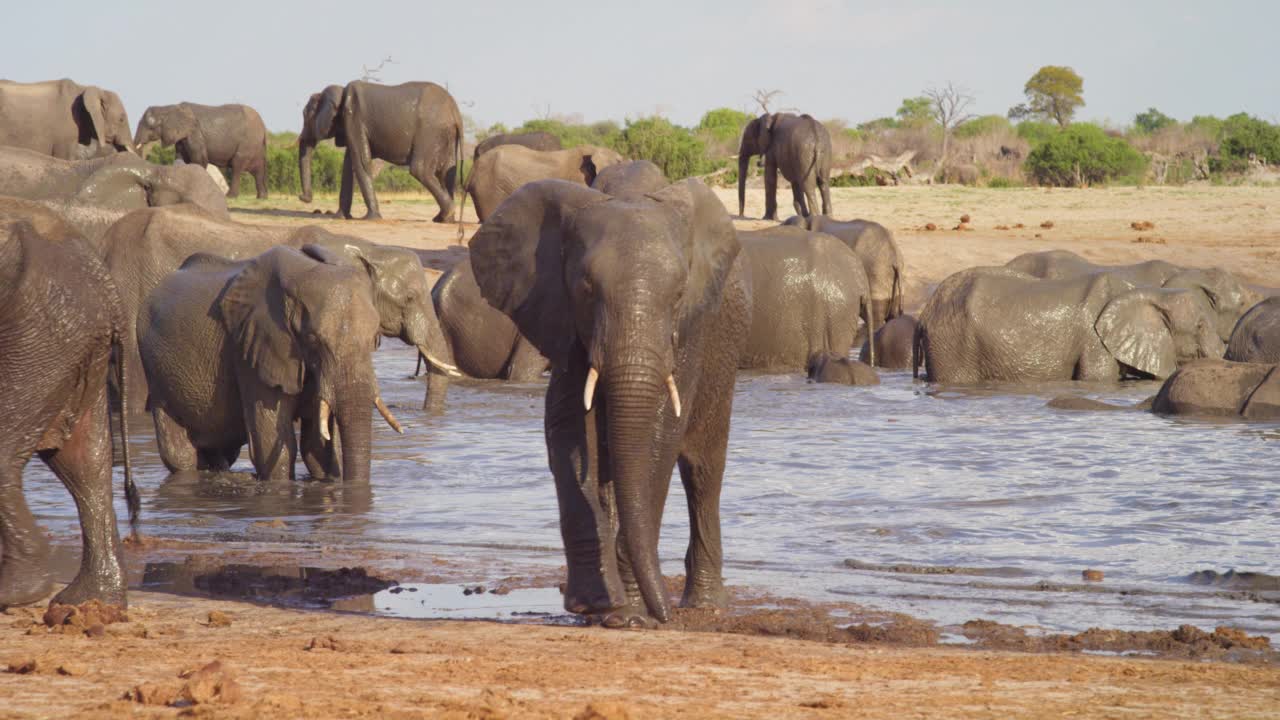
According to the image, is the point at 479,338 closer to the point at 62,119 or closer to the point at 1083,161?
the point at 62,119

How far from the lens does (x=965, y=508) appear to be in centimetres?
902

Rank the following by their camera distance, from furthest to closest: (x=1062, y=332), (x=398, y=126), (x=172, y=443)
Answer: (x=398, y=126) < (x=1062, y=332) < (x=172, y=443)

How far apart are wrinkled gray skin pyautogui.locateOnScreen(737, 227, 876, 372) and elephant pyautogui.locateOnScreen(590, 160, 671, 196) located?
10.1m

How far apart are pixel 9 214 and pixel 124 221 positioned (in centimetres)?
660

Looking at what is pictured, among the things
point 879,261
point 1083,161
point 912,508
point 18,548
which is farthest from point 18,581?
point 1083,161

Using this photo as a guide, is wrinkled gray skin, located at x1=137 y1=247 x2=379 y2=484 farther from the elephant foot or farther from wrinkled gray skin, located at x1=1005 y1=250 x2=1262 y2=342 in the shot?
wrinkled gray skin, located at x1=1005 y1=250 x2=1262 y2=342

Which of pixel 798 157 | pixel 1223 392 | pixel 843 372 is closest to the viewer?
pixel 1223 392

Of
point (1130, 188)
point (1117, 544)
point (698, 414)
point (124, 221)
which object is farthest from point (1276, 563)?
point (1130, 188)

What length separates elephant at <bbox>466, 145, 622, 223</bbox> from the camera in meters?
23.0

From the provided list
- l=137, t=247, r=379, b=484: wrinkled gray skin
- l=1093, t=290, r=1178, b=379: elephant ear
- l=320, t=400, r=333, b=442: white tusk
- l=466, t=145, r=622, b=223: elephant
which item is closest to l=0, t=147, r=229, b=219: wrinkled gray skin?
l=137, t=247, r=379, b=484: wrinkled gray skin

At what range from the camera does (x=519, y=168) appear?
23.4 meters

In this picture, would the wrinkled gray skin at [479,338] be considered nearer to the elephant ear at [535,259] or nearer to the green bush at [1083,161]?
the elephant ear at [535,259]

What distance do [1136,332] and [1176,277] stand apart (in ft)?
Answer: 4.20

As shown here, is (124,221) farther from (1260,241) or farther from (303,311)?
(1260,241)
